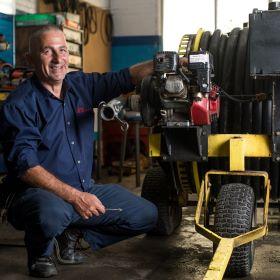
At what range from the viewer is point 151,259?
284 cm

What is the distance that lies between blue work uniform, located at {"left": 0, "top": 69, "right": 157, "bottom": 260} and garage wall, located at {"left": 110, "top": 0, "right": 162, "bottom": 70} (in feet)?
18.7

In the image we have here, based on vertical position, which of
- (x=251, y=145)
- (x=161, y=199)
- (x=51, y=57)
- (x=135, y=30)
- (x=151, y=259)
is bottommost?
(x=151, y=259)

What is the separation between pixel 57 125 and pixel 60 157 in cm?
16

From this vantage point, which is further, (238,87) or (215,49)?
(215,49)

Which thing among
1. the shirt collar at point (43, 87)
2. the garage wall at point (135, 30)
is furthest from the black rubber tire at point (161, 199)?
the garage wall at point (135, 30)

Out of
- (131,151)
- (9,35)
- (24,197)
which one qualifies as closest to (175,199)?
(24,197)

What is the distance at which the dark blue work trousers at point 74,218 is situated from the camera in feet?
7.57

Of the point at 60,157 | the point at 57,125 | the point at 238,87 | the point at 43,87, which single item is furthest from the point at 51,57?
the point at 238,87

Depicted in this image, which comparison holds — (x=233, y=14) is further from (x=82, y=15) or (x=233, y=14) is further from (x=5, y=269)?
(x=5, y=269)

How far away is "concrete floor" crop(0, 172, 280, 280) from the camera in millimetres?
2568

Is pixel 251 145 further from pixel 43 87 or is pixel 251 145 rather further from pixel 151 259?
pixel 43 87

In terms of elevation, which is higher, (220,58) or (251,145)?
(220,58)

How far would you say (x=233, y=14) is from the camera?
791 cm

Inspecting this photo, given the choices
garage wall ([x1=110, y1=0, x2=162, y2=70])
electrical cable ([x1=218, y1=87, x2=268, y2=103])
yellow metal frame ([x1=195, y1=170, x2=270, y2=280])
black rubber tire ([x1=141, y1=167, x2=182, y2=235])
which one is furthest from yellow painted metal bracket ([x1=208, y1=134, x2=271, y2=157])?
garage wall ([x1=110, y1=0, x2=162, y2=70])
